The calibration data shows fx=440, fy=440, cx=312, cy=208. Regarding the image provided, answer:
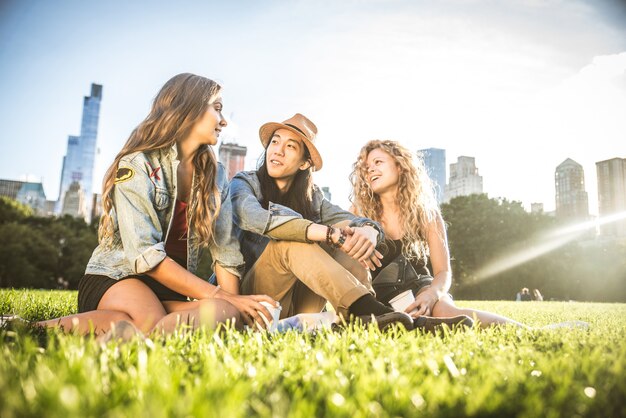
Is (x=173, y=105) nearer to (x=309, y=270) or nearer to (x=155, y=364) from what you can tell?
(x=309, y=270)

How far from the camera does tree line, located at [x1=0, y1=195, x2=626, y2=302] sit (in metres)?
35.9

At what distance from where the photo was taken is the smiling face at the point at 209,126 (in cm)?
351

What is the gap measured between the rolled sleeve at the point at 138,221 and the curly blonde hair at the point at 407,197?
8.48ft

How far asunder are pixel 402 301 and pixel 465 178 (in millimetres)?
118186

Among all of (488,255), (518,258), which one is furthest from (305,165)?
(518,258)

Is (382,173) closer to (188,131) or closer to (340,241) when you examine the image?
(340,241)

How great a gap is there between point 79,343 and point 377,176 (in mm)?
3911

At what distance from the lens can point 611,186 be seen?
58.7m

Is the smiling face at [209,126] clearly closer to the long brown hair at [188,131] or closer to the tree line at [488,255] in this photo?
the long brown hair at [188,131]

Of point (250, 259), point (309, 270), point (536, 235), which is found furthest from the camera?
point (536, 235)

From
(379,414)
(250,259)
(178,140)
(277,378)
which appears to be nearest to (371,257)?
(250,259)

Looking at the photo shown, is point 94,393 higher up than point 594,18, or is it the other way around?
point 594,18

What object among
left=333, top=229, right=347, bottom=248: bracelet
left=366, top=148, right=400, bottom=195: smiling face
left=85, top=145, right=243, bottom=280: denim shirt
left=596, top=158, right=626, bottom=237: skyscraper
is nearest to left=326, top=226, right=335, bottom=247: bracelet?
left=333, top=229, right=347, bottom=248: bracelet

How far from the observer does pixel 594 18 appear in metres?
5.38
